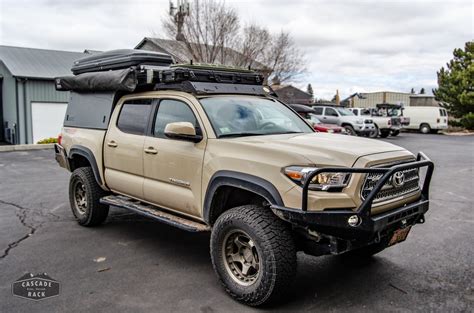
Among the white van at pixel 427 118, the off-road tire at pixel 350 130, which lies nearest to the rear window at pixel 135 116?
the off-road tire at pixel 350 130

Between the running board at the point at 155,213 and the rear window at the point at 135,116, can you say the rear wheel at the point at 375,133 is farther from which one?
the running board at the point at 155,213

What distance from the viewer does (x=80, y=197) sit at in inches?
261

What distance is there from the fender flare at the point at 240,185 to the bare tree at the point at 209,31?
20647 millimetres

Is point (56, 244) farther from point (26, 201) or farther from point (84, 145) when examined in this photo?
point (26, 201)

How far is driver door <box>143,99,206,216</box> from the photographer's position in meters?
4.53

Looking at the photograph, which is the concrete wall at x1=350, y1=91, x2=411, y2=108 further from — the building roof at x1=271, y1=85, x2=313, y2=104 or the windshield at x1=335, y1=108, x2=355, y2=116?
the windshield at x1=335, y1=108, x2=355, y2=116

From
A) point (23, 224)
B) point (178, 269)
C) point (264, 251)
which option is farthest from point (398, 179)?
point (23, 224)

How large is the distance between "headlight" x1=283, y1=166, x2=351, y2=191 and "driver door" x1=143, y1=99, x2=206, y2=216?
112 centimetres

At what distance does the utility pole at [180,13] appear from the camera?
23.8 meters

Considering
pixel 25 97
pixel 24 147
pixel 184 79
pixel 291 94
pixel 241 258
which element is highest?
pixel 291 94

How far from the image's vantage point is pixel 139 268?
4758 millimetres

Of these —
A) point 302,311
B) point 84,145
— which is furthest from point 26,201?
point 302,311

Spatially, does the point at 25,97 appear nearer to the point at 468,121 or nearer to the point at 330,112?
the point at 330,112

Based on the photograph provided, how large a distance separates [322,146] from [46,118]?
21137 millimetres
